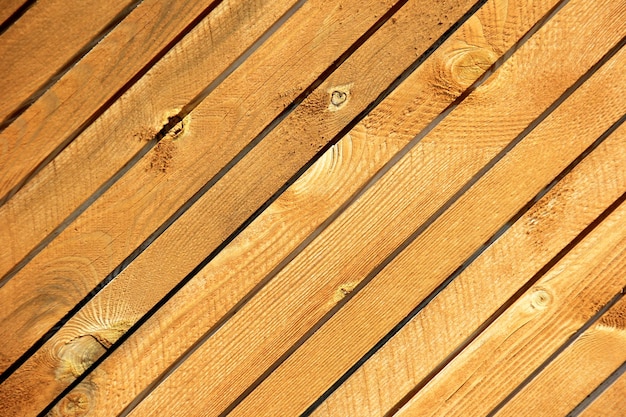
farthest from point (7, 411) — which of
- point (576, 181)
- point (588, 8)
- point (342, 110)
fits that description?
point (588, 8)

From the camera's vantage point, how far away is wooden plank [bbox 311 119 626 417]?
1734 mm

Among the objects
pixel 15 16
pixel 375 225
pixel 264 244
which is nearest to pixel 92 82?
pixel 15 16

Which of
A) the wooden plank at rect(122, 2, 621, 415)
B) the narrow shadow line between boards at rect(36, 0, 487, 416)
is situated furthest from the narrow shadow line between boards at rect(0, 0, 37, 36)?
the wooden plank at rect(122, 2, 621, 415)

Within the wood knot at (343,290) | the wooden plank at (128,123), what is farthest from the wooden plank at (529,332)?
the wooden plank at (128,123)

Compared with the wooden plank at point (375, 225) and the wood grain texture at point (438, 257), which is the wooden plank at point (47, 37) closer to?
the wooden plank at point (375, 225)

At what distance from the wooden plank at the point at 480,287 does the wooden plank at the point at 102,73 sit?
2.78ft

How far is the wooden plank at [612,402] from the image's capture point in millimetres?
1741

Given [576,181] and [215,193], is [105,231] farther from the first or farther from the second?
[576,181]

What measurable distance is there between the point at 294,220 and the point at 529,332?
698 mm

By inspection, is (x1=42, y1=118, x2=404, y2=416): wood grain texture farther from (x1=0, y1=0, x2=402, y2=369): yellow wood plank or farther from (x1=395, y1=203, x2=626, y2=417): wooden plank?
(x1=395, y1=203, x2=626, y2=417): wooden plank

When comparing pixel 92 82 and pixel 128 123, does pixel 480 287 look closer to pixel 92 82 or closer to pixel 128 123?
pixel 128 123

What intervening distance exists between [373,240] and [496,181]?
36cm

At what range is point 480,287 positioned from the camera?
1.75m

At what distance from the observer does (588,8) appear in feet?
5.68
